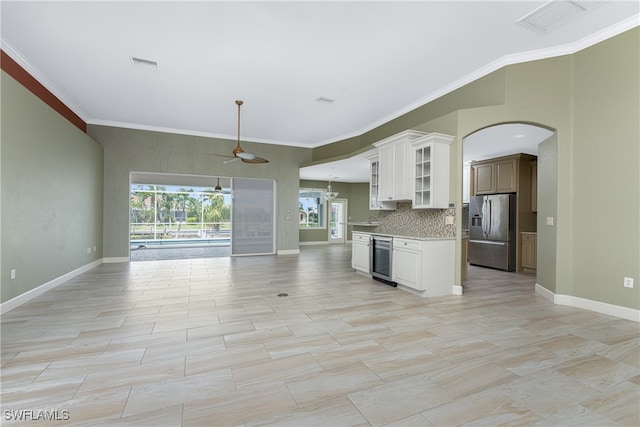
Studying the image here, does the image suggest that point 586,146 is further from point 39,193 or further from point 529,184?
point 39,193

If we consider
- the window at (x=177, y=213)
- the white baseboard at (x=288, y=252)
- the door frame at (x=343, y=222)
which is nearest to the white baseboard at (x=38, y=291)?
the white baseboard at (x=288, y=252)

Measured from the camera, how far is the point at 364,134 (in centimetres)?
753

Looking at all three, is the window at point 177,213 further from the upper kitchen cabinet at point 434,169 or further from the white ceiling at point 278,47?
the upper kitchen cabinet at point 434,169

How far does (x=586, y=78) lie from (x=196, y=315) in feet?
18.3

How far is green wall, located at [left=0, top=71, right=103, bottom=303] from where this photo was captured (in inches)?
138

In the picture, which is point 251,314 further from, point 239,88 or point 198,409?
point 239,88

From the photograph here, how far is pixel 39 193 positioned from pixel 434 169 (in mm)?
5586

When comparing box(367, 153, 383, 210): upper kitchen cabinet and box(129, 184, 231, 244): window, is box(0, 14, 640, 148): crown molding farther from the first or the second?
box(129, 184, 231, 244): window

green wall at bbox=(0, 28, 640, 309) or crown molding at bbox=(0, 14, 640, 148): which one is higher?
crown molding at bbox=(0, 14, 640, 148)

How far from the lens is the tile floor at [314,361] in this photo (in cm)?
177

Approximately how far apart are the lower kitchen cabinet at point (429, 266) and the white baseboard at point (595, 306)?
128 cm

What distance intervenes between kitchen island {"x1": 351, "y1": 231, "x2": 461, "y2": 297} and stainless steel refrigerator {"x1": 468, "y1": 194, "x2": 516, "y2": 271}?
311 cm

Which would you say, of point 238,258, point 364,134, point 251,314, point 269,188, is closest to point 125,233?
point 238,258

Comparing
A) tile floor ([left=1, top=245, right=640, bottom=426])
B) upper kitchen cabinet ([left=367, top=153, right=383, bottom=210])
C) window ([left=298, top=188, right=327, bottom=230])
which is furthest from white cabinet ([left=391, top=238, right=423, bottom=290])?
window ([left=298, top=188, right=327, bottom=230])
